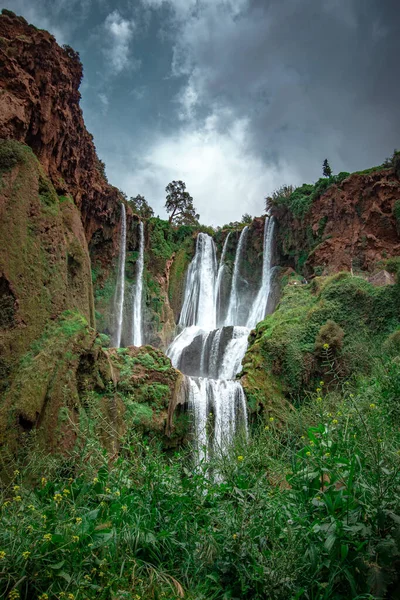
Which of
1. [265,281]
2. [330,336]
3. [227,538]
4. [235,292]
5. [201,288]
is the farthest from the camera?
[201,288]

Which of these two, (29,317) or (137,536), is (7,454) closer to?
(29,317)

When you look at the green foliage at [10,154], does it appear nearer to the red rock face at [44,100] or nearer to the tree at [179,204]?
the red rock face at [44,100]

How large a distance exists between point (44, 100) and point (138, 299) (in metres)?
13.7

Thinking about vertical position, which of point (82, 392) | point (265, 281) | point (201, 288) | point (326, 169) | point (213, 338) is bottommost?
point (82, 392)

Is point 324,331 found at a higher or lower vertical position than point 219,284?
lower

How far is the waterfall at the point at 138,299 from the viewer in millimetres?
22141

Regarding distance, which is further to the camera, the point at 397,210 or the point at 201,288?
the point at 201,288

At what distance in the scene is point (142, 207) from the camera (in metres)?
34.4

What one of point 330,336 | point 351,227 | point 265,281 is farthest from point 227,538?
point 265,281

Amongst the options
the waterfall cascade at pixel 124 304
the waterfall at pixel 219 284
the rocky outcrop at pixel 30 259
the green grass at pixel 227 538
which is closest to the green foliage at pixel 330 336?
the rocky outcrop at pixel 30 259

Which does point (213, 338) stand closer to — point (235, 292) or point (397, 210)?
point (235, 292)

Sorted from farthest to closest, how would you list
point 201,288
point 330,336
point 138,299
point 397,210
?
point 201,288
point 138,299
point 397,210
point 330,336

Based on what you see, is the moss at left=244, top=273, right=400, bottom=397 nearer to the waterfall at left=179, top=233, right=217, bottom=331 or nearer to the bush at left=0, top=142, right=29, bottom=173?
the bush at left=0, top=142, right=29, bottom=173

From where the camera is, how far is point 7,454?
6.23m
